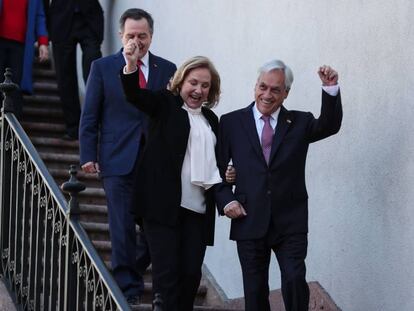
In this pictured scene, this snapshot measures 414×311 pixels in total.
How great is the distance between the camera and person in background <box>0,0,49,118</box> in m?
10.3

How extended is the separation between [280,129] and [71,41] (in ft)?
13.6

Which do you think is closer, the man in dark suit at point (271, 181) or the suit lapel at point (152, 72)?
the man in dark suit at point (271, 181)

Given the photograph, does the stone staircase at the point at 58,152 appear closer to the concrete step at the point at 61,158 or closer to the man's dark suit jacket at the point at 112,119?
the concrete step at the point at 61,158

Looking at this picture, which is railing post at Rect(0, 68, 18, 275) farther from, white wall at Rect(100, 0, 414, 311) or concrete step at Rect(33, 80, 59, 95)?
concrete step at Rect(33, 80, 59, 95)

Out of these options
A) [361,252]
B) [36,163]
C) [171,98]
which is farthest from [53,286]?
[361,252]

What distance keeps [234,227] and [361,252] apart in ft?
2.94

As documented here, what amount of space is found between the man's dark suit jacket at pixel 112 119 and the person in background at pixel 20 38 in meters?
2.49

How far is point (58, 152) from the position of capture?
35.4ft

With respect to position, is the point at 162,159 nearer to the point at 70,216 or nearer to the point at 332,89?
the point at 70,216

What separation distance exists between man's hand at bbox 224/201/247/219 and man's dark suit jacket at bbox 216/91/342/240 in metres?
0.02

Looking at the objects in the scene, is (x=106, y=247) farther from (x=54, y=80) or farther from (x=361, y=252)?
(x=54, y=80)

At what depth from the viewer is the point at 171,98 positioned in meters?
6.95

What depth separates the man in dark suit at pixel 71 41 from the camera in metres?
10.7

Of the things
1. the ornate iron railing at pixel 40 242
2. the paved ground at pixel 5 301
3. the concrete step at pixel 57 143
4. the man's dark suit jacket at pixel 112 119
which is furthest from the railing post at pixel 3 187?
the concrete step at pixel 57 143
